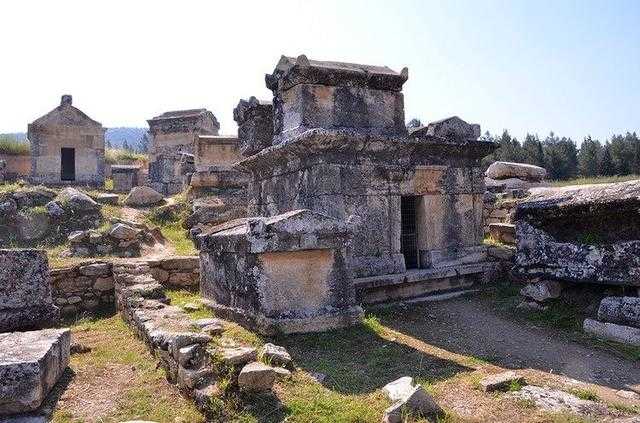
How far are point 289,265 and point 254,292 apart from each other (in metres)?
0.49

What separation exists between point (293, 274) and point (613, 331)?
11.8 feet

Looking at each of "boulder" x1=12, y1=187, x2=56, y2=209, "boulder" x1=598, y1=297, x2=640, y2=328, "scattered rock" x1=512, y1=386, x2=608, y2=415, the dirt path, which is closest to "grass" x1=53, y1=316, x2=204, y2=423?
"scattered rock" x1=512, y1=386, x2=608, y2=415

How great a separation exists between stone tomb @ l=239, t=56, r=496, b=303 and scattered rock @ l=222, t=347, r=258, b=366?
314 centimetres

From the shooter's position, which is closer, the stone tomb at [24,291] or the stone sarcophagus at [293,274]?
the stone sarcophagus at [293,274]

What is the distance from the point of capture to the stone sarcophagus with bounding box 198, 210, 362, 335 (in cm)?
526

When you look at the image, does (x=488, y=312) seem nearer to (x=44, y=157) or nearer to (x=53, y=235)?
(x=53, y=235)

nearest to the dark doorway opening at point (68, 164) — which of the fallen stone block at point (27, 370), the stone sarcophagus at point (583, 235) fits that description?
the fallen stone block at point (27, 370)

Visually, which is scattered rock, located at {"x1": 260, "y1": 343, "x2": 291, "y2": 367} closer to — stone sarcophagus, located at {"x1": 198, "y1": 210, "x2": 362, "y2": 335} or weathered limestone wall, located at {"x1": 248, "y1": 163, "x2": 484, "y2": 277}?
stone sarcophagus, located at {"x1": 198, "y1": 210, "x2": 362, "y2": 335}

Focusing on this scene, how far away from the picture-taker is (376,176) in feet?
25.0

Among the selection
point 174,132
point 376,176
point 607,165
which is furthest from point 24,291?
point 607,165

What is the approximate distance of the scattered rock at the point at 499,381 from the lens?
3.94 metres

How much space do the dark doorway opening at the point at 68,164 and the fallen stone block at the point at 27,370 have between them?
1572cm

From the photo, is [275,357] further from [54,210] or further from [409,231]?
[54,210]

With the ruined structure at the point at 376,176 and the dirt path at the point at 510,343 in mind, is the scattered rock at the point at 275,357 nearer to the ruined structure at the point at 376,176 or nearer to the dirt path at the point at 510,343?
the dirt path at the point at 510,343
